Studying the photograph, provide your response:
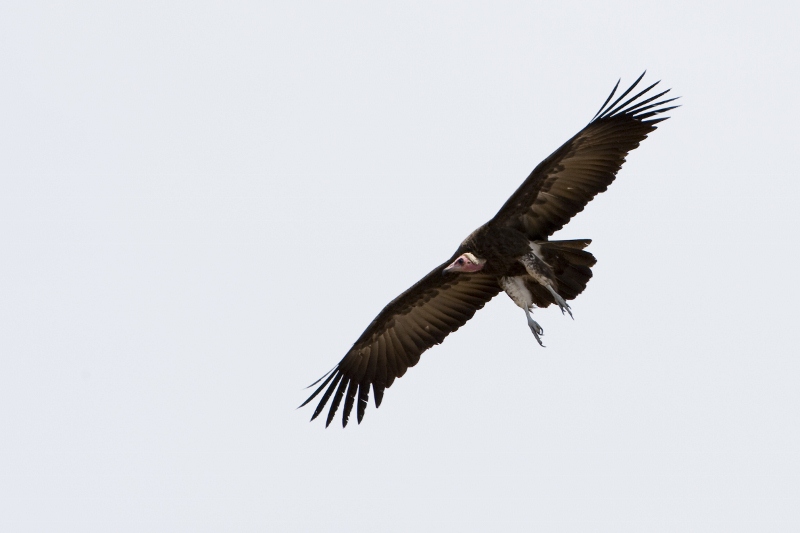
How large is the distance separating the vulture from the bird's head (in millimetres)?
11

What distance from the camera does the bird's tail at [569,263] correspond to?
16.4m

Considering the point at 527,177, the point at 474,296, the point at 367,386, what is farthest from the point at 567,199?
the point at 367,386

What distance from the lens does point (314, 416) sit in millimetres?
17641

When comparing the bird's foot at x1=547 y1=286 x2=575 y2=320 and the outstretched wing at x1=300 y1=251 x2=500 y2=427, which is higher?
the outstretched wing at x1=300 y1=251 x2=500 y2=427

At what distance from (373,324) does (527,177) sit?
297 cm

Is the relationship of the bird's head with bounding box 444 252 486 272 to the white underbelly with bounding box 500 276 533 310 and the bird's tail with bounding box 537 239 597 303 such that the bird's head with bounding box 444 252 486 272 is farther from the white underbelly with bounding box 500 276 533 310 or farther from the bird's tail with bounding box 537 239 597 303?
the bird's tail with bounding box 537 239 597 303

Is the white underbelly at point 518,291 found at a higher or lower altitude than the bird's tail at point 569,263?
higher

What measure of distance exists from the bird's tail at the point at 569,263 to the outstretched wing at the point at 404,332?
1.36 m

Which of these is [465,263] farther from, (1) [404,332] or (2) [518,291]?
(1) [404,332]

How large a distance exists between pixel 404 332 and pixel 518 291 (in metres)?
1.77

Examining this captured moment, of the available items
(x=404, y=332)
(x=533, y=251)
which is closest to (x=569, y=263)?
(x=533, y=251)

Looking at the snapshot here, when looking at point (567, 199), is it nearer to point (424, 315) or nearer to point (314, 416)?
point (424, 315)

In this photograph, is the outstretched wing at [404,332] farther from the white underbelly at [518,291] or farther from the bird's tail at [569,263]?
the bird's tail at [569,263]

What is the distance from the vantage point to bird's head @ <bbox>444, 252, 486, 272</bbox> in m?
16.9
